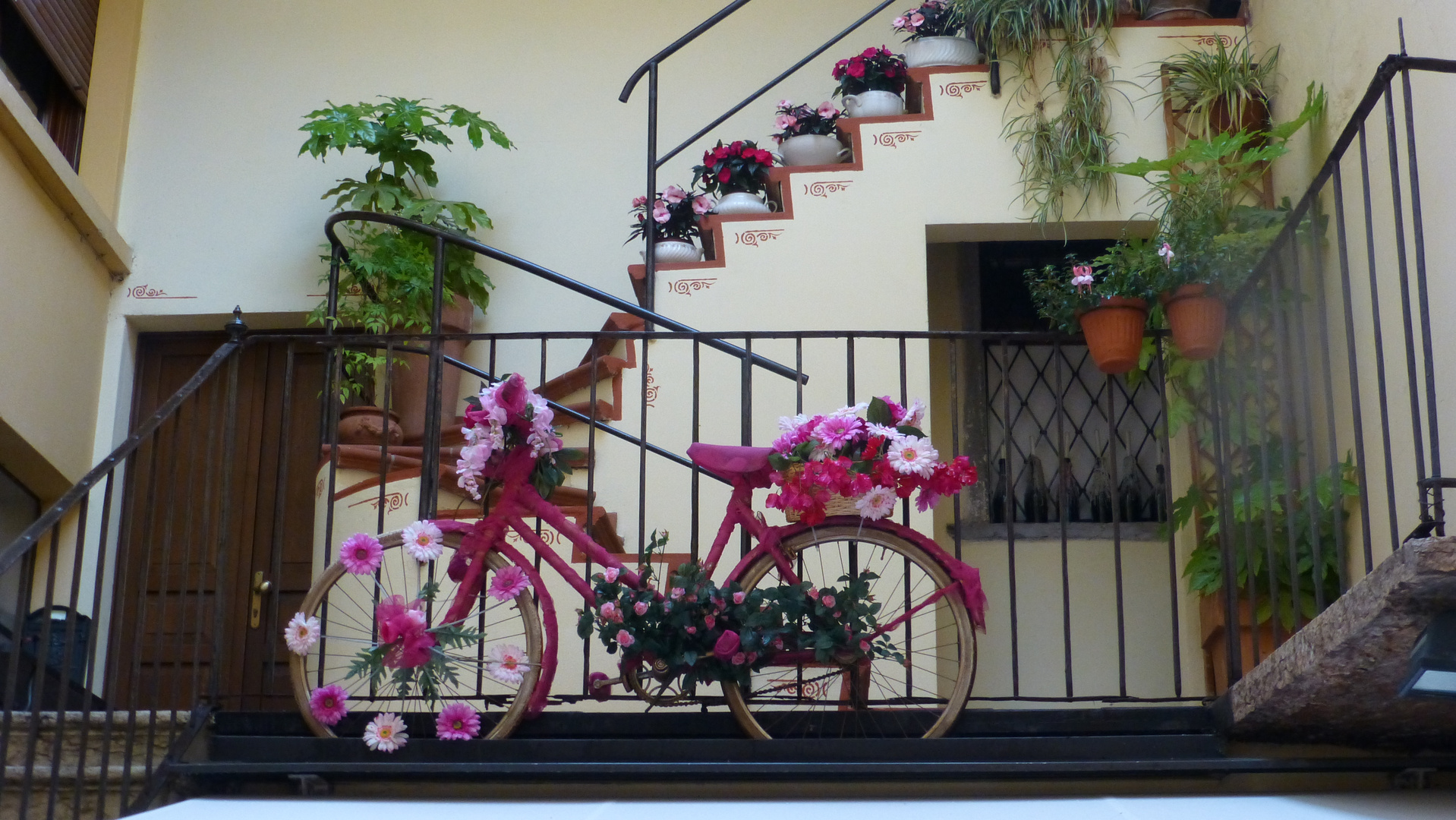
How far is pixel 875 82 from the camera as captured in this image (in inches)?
196

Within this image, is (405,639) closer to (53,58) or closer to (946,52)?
(946,52)

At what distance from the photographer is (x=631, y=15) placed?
19.8ft

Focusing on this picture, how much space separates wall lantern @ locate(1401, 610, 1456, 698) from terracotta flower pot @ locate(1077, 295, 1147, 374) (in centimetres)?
152

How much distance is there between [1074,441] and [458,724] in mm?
3433

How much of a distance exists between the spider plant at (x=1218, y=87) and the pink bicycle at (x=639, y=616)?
7.78ft

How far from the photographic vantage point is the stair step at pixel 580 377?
14.2 feet

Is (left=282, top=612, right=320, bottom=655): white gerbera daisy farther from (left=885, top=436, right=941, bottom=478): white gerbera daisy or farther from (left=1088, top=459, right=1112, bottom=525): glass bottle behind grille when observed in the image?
(left=1088, top=459, right=1112, bottom=525): glass bottle behind grille

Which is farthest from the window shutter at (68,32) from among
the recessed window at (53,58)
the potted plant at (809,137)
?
the potted plant at (809,137)

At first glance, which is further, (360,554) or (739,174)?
(739,174)

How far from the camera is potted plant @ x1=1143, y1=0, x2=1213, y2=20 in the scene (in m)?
4.98

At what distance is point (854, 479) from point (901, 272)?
176 cm

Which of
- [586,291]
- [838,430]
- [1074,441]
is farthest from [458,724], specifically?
[1074,441]

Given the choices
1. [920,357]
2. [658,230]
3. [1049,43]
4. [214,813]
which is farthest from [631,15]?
[214,813]

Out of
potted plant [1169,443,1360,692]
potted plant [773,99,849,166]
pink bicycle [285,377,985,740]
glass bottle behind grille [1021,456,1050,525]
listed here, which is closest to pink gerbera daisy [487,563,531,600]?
pink bicycle [285,377,985,740]
